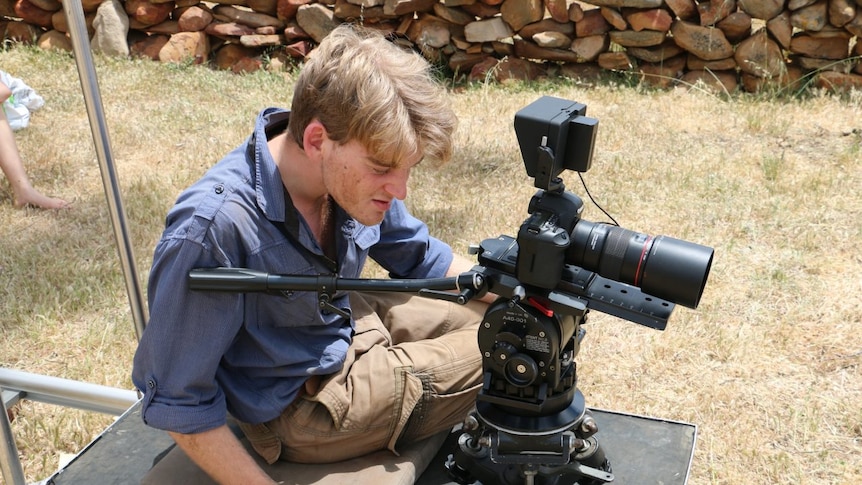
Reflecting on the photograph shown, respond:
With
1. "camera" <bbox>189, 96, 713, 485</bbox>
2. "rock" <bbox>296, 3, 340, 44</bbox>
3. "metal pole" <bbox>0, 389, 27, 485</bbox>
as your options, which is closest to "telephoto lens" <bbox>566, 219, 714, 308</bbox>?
"camera" <bbox>189, 96, 713, 485</bbox>

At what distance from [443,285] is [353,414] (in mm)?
536

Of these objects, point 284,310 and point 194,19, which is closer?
point 284,310

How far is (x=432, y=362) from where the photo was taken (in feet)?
7.00

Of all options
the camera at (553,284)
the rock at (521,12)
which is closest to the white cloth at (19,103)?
the rock at (521,12)

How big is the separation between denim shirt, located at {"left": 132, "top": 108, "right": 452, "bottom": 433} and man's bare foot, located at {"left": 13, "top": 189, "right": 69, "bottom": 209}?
2.66 meters

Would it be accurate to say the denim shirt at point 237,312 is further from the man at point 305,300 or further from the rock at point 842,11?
the rock at point 842,11

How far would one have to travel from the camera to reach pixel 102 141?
214 centimetres

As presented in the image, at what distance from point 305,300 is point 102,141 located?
0.70 meters

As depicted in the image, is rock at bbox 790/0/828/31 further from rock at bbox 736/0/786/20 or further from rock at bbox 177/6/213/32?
rock at bbox 177/6/213/32

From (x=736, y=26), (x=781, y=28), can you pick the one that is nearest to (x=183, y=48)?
(x=736, y=26)

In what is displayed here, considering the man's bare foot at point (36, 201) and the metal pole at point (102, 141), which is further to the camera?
the man's bare foot at point (36, 201)

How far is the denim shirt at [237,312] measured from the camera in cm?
171

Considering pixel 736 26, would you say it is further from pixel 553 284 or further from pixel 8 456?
pixel 8 456

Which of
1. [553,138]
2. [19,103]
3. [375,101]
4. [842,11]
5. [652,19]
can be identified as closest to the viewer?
[553,138]
